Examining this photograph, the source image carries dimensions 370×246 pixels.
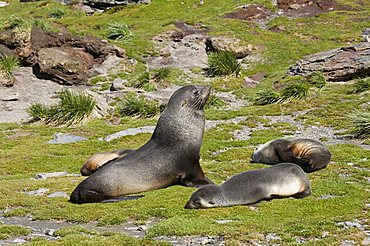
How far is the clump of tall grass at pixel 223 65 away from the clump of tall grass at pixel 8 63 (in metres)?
9.86

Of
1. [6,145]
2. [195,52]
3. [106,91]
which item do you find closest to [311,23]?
[195,52]

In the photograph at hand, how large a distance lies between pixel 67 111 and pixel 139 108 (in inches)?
116

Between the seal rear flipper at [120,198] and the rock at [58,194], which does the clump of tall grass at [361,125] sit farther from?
the rock at [58,194]

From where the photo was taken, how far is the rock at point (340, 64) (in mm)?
24375

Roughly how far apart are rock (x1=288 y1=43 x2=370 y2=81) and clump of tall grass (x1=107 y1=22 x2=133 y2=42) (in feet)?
35.8

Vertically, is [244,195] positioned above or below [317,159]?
above

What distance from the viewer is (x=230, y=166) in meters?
12.5

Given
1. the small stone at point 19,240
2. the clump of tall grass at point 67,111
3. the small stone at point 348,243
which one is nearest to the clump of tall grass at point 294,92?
the clump of tall grass at point 67,111

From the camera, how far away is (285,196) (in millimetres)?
9477

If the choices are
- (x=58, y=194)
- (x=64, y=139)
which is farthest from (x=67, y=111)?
(x=58, y=194)

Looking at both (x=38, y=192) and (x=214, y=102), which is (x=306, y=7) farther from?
(x=38, y=192)

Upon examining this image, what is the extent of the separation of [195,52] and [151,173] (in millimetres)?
20968

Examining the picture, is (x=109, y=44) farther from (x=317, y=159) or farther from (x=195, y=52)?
(x=317, y=159)

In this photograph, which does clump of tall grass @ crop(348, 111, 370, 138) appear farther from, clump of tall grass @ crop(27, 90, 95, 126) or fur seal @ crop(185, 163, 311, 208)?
clump of tall grass @ crop(27, 90, 95, 126)
